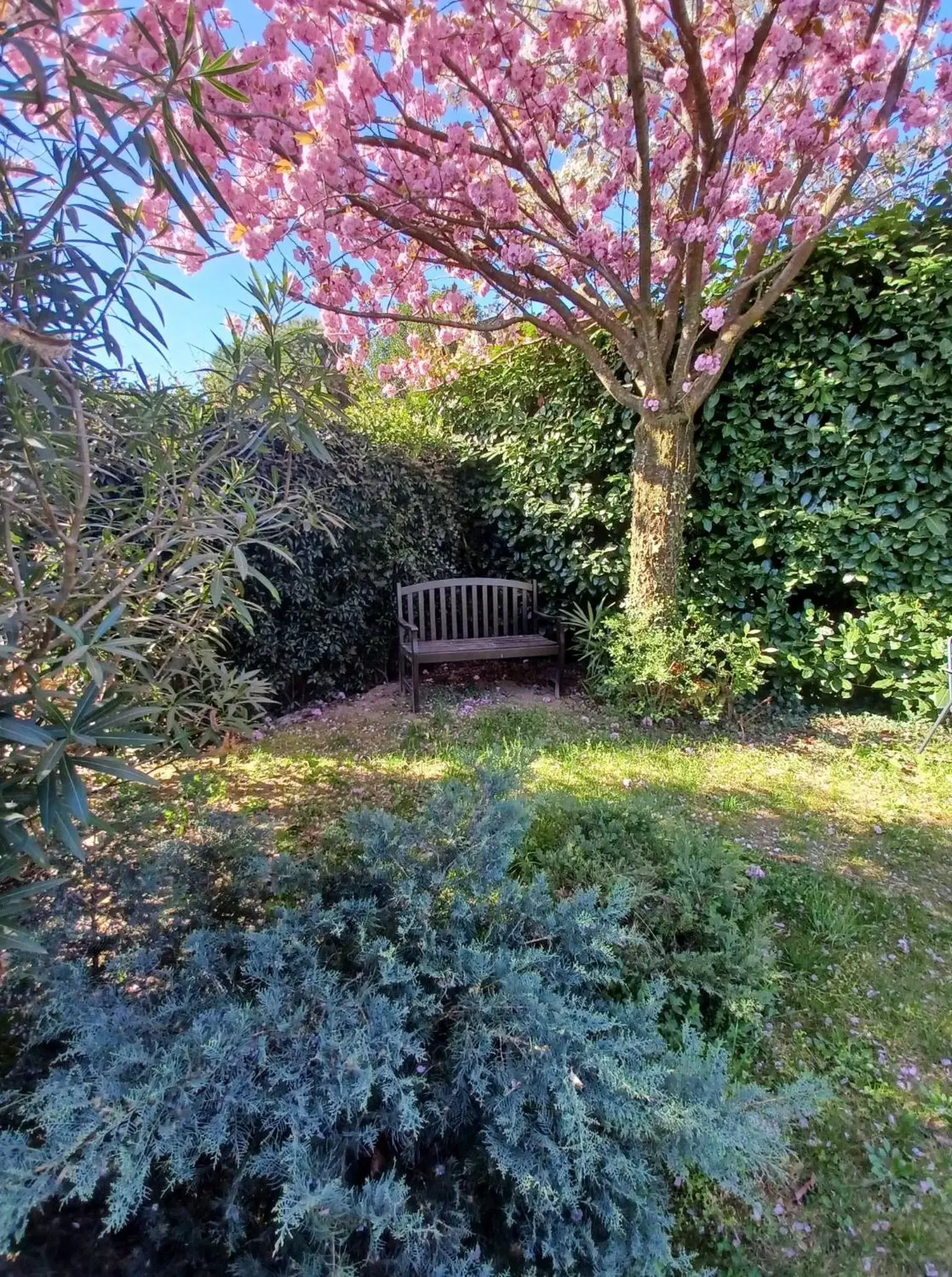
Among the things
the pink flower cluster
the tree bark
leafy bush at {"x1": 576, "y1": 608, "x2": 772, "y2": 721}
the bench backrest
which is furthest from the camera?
the bench backrest

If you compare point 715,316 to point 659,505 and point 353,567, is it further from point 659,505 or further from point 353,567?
point 353,567

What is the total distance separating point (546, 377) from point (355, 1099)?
496 centimetres

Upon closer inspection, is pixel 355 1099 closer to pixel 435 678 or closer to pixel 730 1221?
pixel 730 1221

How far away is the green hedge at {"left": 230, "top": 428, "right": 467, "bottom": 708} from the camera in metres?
4.06

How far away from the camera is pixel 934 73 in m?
3.16

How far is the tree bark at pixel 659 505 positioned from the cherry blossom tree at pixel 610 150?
1 cm

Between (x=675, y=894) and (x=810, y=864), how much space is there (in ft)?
3.11

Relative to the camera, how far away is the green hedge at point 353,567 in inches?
160

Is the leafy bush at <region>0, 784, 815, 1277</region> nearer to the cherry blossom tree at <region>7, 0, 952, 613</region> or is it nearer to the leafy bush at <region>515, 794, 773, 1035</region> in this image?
the leafy bush at <region>515, 794, 773, 1035</region>

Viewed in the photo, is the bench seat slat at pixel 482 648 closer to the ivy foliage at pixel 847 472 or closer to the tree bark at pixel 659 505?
the tree bark at pixel 659 505

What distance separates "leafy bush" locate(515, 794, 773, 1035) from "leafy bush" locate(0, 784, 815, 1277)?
1.29 ft

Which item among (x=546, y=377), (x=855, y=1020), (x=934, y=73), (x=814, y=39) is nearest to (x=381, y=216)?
(x=546, y=377)

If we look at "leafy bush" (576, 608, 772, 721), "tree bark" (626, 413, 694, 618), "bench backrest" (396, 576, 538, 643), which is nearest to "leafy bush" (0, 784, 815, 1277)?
"leafy bush" (576, 608, 772, 721)

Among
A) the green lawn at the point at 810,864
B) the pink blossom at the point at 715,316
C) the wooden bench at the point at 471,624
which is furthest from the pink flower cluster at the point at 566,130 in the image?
the green lawn at the point at 810,864
